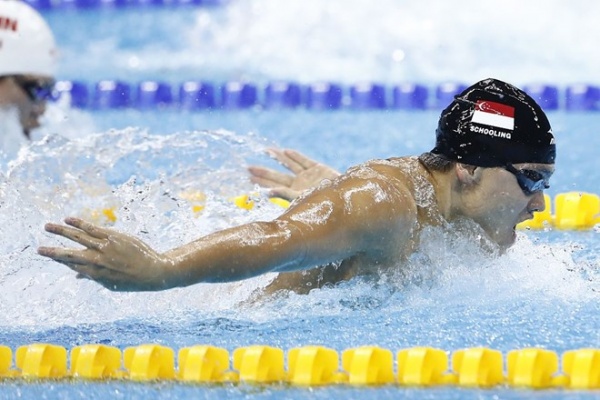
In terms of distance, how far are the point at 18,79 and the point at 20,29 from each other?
0.76 feet

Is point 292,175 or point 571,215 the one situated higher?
point 292,175

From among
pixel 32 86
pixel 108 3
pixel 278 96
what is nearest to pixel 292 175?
pixel 32 86

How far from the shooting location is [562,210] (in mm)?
4145

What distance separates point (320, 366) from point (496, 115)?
2.68 ft

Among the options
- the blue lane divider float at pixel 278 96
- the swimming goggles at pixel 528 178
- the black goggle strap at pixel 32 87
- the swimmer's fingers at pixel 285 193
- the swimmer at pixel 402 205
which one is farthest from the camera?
the blue lane divider float at pixel 278 96

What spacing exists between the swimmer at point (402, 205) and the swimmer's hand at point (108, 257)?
61 mm

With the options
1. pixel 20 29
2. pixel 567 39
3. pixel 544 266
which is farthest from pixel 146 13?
pixel 544 266

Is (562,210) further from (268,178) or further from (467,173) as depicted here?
(467,173)

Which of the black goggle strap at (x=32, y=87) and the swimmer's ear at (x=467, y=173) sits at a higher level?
the swimmer's ear at (x=467, y=173)

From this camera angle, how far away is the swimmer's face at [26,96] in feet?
15.3

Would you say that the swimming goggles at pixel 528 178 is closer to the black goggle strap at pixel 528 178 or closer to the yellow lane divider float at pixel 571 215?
A: the black goggle strap at pixel 528 178

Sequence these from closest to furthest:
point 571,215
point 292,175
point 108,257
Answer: point 108,257, point 292,175, point 571,215

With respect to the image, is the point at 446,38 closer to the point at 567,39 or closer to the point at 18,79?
the point at 567,39

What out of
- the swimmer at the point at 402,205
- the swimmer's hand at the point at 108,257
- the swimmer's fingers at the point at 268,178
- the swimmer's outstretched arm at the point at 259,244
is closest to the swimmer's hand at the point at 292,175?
the swimmer's fingers at the point at 268,178
